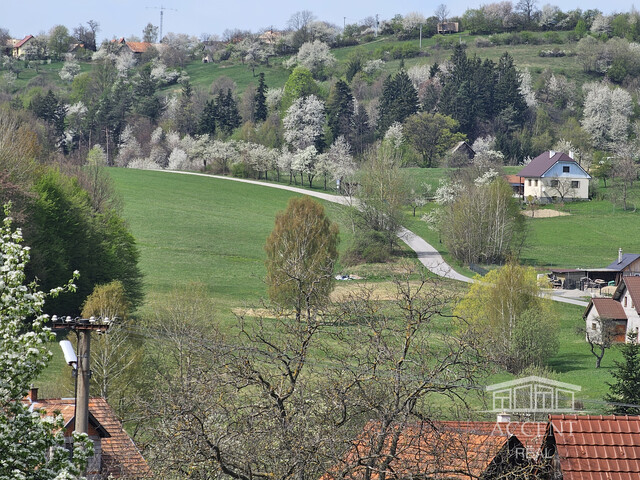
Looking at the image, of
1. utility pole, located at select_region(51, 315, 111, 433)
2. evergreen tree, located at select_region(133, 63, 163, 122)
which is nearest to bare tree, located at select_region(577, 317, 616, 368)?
A: utility pole, located at select_region(51, 315, 111, 433)

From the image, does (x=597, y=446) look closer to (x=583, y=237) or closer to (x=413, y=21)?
(x=583, y=237)

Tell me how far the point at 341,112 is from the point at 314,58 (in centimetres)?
3226

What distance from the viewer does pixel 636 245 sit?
70.7m

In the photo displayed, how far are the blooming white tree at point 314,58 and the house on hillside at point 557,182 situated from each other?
219 ft

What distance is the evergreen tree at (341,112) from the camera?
121812 mm

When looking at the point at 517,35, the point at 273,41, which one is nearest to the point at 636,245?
the point at 517,35

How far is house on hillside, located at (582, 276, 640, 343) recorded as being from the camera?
153ft

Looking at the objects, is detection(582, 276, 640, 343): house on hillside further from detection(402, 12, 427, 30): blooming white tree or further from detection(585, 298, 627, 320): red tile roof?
detection(402, 12, 427, 30): blooming white tree

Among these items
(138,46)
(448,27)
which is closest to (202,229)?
(448,27)

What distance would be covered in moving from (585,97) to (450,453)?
123m

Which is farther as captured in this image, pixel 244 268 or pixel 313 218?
pixel 244 268

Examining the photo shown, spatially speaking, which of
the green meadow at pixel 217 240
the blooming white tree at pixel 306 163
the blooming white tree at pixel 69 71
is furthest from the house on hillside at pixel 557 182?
the blooming white tree at pixel 69 71

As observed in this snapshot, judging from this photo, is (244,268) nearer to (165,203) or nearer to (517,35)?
(165,203)

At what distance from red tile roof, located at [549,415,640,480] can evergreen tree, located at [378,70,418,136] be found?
4291 inches
